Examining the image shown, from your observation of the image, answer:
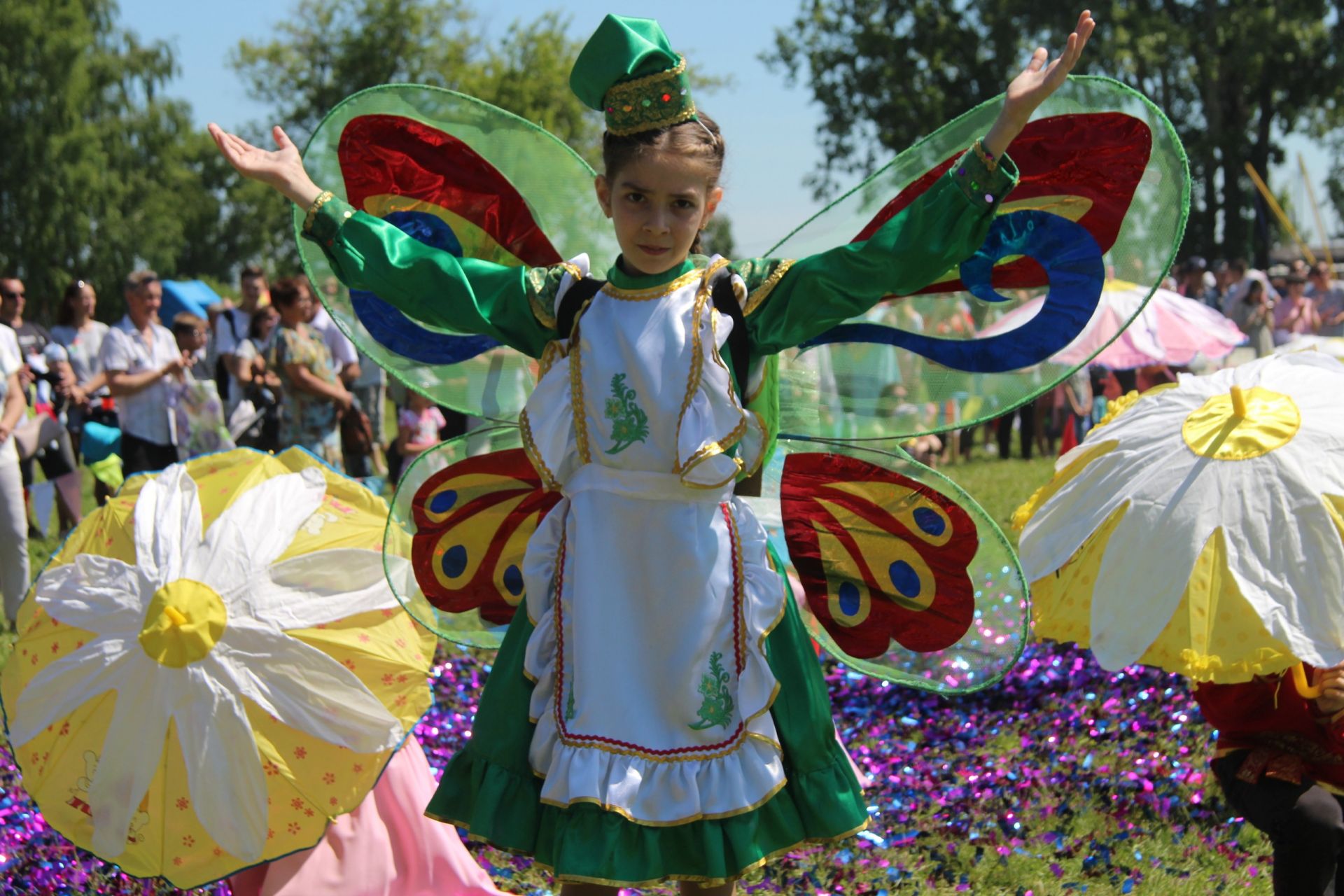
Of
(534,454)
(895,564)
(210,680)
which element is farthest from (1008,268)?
(210,680)

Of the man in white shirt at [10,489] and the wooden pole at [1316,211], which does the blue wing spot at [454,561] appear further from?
the wooden pole at [1316,211]

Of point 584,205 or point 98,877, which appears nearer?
point 584,205

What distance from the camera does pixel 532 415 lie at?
8.10 feet

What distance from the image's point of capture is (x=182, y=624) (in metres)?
2.67

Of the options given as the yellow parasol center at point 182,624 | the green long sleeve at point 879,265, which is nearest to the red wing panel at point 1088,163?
the green long sleeve at point 879,265

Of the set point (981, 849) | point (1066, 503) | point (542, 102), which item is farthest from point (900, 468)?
point (542, 102)

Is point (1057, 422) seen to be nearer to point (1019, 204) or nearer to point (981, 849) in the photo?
point (981, 849)

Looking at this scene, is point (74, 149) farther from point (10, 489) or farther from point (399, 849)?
point (399, 849)

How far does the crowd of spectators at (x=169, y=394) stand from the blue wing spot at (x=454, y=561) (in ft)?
8.51

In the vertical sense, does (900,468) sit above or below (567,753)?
above

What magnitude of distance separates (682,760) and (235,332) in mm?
6249

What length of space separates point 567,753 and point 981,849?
1853 millimetres

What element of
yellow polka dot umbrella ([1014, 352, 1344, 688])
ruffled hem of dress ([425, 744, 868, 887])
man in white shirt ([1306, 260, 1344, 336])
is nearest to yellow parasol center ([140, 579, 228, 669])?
ruffled hem of dress ([425, 744, 868, 887])

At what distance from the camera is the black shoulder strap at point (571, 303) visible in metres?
2.50
